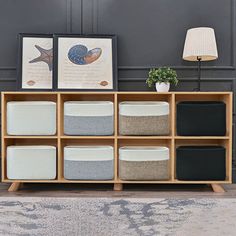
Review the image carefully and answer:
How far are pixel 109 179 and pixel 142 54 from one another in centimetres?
82

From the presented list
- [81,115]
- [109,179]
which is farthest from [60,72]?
[109,179]

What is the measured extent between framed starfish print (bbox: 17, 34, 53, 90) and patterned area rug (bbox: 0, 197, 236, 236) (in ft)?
2.45

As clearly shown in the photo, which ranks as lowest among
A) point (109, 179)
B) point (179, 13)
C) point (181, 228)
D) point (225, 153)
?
point (181, 228)

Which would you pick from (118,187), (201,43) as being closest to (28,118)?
(118,187)

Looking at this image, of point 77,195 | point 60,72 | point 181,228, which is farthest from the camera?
point 60,72

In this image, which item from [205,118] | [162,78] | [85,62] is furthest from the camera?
[85,62]

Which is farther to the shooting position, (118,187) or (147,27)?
(147,27)

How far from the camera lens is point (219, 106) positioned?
2111 mm

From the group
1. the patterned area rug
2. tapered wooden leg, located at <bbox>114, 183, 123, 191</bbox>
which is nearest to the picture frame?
tapered wooden leg, located at <bbox>114, 183, 123, 191</bbox>

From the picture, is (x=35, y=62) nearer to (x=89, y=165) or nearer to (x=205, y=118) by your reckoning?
(x=89, y=165)

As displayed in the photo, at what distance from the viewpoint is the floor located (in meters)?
2.07

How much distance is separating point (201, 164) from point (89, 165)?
2.02 feet

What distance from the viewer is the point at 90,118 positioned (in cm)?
214

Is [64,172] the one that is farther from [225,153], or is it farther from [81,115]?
[225,153]
